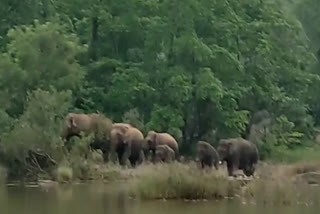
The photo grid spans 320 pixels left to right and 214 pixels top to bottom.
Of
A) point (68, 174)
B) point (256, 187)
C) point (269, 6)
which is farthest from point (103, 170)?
point (269, 6)

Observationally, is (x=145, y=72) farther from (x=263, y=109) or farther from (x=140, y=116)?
(x=263, y=109)

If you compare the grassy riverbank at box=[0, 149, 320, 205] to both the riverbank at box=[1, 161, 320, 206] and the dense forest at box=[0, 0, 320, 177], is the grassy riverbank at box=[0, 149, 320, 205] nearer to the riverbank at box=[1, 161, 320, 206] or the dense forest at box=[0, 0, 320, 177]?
the riverbank at box=[1, 161, 320, 206]

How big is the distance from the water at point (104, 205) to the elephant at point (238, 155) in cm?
756

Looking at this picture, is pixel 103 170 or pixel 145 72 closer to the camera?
pixel 103 170

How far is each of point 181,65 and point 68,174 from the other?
12543 millimetres

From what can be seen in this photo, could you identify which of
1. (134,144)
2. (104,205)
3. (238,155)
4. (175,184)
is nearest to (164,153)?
(134,144)

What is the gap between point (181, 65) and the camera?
39000mm

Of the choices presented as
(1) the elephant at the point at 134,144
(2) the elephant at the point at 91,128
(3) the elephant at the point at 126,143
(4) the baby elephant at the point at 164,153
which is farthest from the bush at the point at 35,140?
(4) the baby elephant at the point at 164,153

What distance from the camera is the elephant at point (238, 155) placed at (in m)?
30.8

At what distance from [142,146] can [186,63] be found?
693cm

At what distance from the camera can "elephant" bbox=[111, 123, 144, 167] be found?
106 feet

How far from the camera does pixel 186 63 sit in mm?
39156

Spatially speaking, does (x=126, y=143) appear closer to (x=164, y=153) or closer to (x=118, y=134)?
(x=118, y=134)

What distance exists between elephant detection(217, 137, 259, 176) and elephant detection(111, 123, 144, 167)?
10.5 ft
